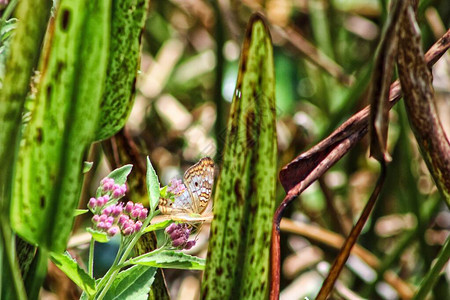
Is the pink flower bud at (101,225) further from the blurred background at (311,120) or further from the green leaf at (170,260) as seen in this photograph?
the blurred background at (311,120)

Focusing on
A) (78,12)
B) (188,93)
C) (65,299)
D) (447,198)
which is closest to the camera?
(78,12)

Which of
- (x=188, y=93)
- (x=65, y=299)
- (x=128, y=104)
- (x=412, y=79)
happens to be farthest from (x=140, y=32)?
(x=188, y=93)

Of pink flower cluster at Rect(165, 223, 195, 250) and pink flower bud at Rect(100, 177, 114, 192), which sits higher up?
pink flower bud at Rect(100, 177, 114, 192)

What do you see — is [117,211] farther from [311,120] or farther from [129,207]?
[311,120]

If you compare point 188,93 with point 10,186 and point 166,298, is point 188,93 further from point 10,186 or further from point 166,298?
point 10,186

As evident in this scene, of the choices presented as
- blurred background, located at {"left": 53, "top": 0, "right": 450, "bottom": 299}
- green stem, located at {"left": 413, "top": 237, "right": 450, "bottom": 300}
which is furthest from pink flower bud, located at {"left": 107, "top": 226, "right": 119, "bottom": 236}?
blurred background, located at {"left": 53, "top": 0, "right": 450, "bottom": 299}

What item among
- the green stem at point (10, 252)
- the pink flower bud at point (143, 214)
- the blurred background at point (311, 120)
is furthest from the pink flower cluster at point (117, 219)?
the blurred background at point (311, 120)

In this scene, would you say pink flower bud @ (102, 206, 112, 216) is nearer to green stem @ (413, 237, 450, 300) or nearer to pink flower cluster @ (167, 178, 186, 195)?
pink flower cluster @ (167, 178, 186, 195)
